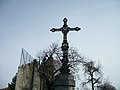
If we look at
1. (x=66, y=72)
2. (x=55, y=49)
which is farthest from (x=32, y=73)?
(x=55, y=49)

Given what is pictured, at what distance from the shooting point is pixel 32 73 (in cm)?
1264

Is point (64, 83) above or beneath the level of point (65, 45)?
beneath

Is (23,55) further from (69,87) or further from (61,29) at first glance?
(69,87)

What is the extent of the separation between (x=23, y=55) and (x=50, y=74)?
1082cm

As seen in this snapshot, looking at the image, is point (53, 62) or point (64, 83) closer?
point (64, 83)

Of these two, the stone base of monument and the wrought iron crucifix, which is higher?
the wrought iron crucifix

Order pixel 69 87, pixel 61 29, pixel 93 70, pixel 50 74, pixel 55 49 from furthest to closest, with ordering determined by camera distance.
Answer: pixel 93 70 → pixel 55 49 → pixel 50 74 → pixel 61 29 → pixel 69 87

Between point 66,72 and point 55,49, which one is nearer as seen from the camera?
point 66,72

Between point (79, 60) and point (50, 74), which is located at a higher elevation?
point (79, 60)

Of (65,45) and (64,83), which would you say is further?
(65,45)

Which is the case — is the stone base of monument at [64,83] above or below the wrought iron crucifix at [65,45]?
below

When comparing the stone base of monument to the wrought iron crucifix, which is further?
the wrought iron crucifix

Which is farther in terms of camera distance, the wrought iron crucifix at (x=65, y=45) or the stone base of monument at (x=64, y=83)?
the wrought iron crucifix at (x=65, y=45)

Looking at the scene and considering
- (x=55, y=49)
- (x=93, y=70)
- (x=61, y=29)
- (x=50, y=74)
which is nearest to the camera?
(x=61, y=29)
